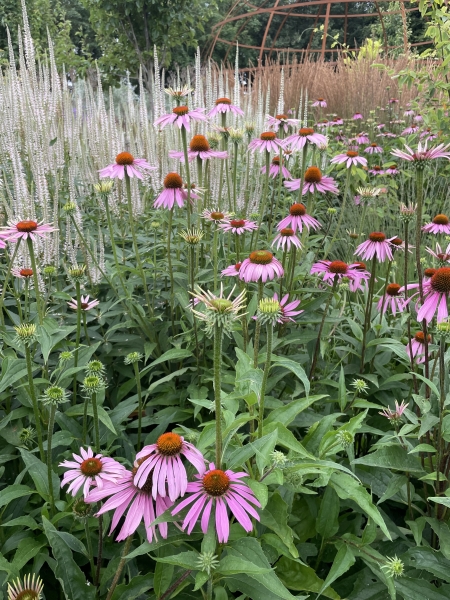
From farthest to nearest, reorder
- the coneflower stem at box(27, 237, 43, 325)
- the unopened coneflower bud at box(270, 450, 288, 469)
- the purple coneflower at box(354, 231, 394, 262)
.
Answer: the purple coneflower at box(354, 231, 394, 262) → the coneflower stem at box(27, 237, 43, 325) → the unopened coneflower bud at box(270, 450, 288, 469)

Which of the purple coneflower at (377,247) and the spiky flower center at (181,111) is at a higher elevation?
the spiky flower center at (181,111)

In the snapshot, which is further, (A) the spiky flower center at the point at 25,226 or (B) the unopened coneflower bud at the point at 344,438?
(A) the spiky flower center at the point at 25,226

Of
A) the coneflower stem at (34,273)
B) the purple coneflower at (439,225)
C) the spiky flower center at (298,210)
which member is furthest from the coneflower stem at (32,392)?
the purple coneflower at (439,225)

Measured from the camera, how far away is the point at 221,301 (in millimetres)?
780

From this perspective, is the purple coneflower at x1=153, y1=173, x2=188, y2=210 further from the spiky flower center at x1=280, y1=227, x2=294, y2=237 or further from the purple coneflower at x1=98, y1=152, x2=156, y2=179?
the spiky flower center at x1=280, y1=227, x2=294, y2=237

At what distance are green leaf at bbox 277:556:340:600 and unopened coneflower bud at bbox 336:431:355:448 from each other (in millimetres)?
262

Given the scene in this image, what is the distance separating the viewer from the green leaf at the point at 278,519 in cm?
92

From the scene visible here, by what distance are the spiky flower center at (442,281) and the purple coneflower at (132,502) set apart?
29.4 inches

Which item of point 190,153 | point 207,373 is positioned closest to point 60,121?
point 190,153

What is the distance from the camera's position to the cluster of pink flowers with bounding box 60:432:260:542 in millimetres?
794

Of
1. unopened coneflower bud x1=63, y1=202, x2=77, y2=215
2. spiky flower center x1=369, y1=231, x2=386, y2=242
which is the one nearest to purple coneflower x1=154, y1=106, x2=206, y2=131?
unopened coneflower bud x1=63, y1=202, x2=77, y2=215

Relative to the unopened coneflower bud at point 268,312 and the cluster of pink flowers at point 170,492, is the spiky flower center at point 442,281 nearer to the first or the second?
the unopened coneflower bud at point 268,312

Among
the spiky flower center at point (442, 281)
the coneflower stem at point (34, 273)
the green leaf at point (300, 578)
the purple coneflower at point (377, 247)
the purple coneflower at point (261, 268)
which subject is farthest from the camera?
the purple coneflower at point (377, 247)

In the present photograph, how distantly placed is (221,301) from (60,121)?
241 centimetres
